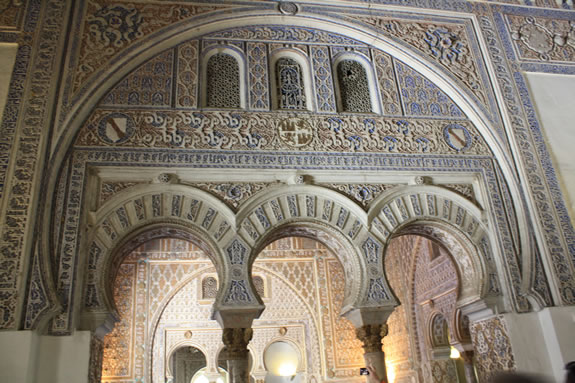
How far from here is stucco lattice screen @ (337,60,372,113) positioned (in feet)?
21.3

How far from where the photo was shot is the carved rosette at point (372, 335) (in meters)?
5.41

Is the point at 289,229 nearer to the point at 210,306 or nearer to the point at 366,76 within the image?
the point at 366,76

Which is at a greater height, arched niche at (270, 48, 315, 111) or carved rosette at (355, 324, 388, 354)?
arched niche at (270, 48, 315, 111)

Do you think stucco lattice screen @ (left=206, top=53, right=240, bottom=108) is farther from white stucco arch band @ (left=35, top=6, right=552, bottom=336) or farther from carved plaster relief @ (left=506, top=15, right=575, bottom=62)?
carved plaster relief @ (left=506, top=15, right=575, bottom=62)

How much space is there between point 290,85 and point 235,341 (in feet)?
10.6

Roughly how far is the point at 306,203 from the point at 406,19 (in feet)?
10.5

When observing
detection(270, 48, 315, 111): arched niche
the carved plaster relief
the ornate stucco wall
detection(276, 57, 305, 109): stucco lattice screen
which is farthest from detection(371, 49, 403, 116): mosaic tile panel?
the carved plaster relief

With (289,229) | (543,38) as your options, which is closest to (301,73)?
(289,229)

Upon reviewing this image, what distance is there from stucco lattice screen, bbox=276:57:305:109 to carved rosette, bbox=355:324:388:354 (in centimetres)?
276

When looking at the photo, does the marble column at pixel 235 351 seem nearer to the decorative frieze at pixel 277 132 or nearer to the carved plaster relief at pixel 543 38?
the decorative frieze at pixel 277 132

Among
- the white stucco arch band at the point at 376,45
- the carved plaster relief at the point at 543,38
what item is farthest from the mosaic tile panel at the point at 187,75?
the carved plaster relief at the point at 543,38

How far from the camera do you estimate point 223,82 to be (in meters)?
6.38

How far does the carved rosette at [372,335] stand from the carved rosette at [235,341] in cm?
125

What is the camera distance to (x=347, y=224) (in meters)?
5.73
